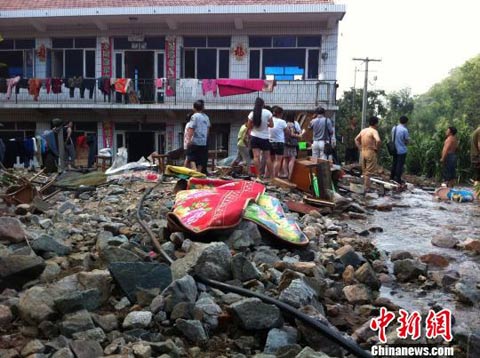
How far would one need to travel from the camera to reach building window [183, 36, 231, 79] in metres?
18.0

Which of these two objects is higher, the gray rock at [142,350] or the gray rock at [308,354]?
the gray rock at [308,354]

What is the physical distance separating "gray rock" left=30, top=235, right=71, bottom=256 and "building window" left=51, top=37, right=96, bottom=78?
1549 centimetres

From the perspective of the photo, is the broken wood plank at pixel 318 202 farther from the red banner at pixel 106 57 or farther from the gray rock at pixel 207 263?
the red banner at pixel 106 57

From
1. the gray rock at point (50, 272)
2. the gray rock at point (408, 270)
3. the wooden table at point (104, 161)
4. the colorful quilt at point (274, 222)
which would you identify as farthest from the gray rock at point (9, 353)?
the wooden table at point (104, 161)

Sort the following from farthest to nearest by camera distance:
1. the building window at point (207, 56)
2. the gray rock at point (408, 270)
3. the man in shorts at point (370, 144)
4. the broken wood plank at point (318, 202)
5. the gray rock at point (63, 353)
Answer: the building window at point (207, 56) < the man in shorts at point (370, 144) < the broken wood plank at point (318, 202) < the gray rock at point (408, 270) < the gray rock at point (63, 353)

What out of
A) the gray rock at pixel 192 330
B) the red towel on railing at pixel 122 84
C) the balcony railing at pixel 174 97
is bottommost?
the gray rock at pixel 192 330

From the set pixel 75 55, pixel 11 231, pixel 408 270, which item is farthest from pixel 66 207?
pixel 75 55

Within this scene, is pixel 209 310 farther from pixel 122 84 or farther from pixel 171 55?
pixel 171 55

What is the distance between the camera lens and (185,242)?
4590mm

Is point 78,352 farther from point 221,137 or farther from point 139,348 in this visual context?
point 221,137

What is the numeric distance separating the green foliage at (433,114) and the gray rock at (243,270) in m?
14.7

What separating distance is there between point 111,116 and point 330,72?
8202 mm

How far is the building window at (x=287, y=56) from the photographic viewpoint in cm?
1752

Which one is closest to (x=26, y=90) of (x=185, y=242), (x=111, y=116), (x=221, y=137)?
(x=111, y=116)
